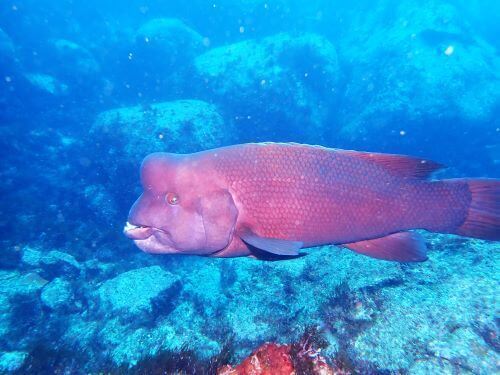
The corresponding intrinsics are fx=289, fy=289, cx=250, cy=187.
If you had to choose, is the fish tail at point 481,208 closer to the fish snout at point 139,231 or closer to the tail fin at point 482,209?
the tail fin at point 482,209

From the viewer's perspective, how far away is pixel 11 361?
16.7 feet

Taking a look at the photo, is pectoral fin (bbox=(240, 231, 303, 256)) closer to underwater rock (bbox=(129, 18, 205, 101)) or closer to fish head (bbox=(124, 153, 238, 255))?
fish head (bbox=(124, 153, 238, 255))

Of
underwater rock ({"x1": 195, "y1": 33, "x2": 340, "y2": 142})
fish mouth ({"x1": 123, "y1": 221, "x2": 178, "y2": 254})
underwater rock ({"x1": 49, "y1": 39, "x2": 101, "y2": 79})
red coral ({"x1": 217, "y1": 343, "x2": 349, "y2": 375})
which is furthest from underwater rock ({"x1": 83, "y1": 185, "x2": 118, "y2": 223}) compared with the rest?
underwater rock ({"x1": 49, "y1": 39, "x2": 101, "y2": 79})

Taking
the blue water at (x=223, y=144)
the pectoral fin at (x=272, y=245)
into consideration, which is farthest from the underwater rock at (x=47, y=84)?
the pectoral fin at (x=272, y=245)

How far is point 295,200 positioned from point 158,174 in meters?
1.38

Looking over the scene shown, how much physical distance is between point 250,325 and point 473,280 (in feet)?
10.0

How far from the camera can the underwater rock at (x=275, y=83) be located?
1431 centimetres

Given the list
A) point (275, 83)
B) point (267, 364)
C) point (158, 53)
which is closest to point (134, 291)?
point (267, 364)

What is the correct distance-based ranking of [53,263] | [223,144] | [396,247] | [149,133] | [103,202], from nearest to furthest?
[396,247] < [53,263] < [103,202] < [149,133] < [223,144]

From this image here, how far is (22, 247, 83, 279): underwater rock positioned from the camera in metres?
7.66

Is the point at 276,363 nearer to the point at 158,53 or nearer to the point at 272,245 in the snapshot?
the point at 272,245

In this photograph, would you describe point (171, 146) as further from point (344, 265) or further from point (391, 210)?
point (391, 210)

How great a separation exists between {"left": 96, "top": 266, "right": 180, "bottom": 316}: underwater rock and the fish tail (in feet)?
18.6

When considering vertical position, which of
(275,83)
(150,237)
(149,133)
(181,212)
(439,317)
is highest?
(275,83)
